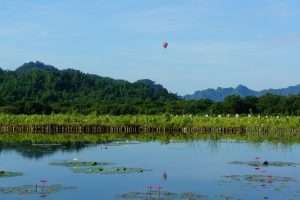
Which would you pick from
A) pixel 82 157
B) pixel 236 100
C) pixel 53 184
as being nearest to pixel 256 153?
pixel 82 157

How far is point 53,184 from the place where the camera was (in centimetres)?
1167

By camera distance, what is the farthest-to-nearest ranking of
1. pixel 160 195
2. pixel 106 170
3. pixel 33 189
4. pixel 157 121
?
1. pixel 157 121
2. pixel 106 170
3. pixel 33 189
4. pixel 160 195

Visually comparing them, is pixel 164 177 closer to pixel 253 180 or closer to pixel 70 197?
pixel 253 180

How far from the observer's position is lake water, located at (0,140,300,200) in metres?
10.8

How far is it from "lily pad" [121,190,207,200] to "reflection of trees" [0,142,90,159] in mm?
7097

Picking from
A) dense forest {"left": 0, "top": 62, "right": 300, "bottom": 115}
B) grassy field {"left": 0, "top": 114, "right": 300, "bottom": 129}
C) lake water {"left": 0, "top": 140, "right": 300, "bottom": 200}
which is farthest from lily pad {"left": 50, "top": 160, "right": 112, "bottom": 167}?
dense forest {"left": 0, "top": 62, "right": 300, "bottom": 115}

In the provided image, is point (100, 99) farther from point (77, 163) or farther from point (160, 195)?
point (160, 195)

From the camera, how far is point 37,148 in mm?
19734

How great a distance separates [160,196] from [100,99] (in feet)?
156

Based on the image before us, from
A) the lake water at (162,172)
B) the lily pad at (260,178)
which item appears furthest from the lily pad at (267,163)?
the lily pad at (260,178)

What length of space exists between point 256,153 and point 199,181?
680cm

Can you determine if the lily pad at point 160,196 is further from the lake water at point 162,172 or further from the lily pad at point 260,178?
the lily pad at point 260,178

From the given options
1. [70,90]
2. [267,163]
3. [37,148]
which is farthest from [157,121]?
[70,90]

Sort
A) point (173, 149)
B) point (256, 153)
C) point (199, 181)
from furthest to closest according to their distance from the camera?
point (173, 149) < point (256, 153) < point (199, 181)
